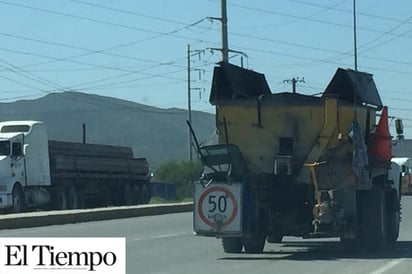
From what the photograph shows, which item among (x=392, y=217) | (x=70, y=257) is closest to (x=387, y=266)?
(x=392, y=217)

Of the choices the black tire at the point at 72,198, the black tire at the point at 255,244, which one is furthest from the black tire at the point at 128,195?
the black tire at the point at 255,244

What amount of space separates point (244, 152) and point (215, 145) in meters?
0.75

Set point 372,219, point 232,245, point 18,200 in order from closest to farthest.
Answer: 1. point 232,245
2. point 372,219
3. point 18,200

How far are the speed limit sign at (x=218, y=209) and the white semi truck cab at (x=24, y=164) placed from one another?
21.6m

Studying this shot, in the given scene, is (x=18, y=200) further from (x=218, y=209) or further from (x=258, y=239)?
(x=218, y=209)

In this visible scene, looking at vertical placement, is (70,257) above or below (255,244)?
above

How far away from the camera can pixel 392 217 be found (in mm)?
20969

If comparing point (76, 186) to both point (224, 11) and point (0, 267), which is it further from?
point (0, 267)

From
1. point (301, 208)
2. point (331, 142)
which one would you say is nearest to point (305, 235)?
point (301, 208)

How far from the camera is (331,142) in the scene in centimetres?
1873

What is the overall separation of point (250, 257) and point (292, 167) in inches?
77.3

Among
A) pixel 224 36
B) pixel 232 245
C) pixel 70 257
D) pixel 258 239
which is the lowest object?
pixel 232 245

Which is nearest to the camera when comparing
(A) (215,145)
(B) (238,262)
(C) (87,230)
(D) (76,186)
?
(B) (238,262)

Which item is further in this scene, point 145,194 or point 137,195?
point 145,194
